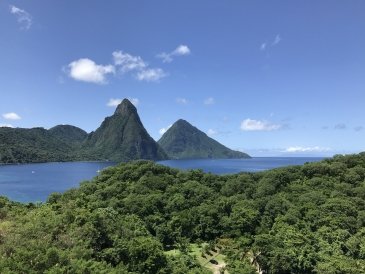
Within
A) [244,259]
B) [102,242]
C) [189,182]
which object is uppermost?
[189,182]

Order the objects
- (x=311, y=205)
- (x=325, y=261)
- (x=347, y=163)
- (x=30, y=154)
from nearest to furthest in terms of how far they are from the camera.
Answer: (x=325, y=261) → (x=311, y=205) → (x=347, y=163) → (x=30, y=154)

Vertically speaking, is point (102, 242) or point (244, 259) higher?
point (102, 242)

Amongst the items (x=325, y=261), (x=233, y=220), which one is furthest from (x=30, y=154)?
(x=325, y=261)

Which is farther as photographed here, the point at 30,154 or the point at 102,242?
the point at 30,154

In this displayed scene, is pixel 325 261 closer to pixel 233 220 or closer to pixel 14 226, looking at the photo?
pixel 233 220

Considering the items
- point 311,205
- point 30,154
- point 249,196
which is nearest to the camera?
point 311,205

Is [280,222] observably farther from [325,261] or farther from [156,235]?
[156,235]
